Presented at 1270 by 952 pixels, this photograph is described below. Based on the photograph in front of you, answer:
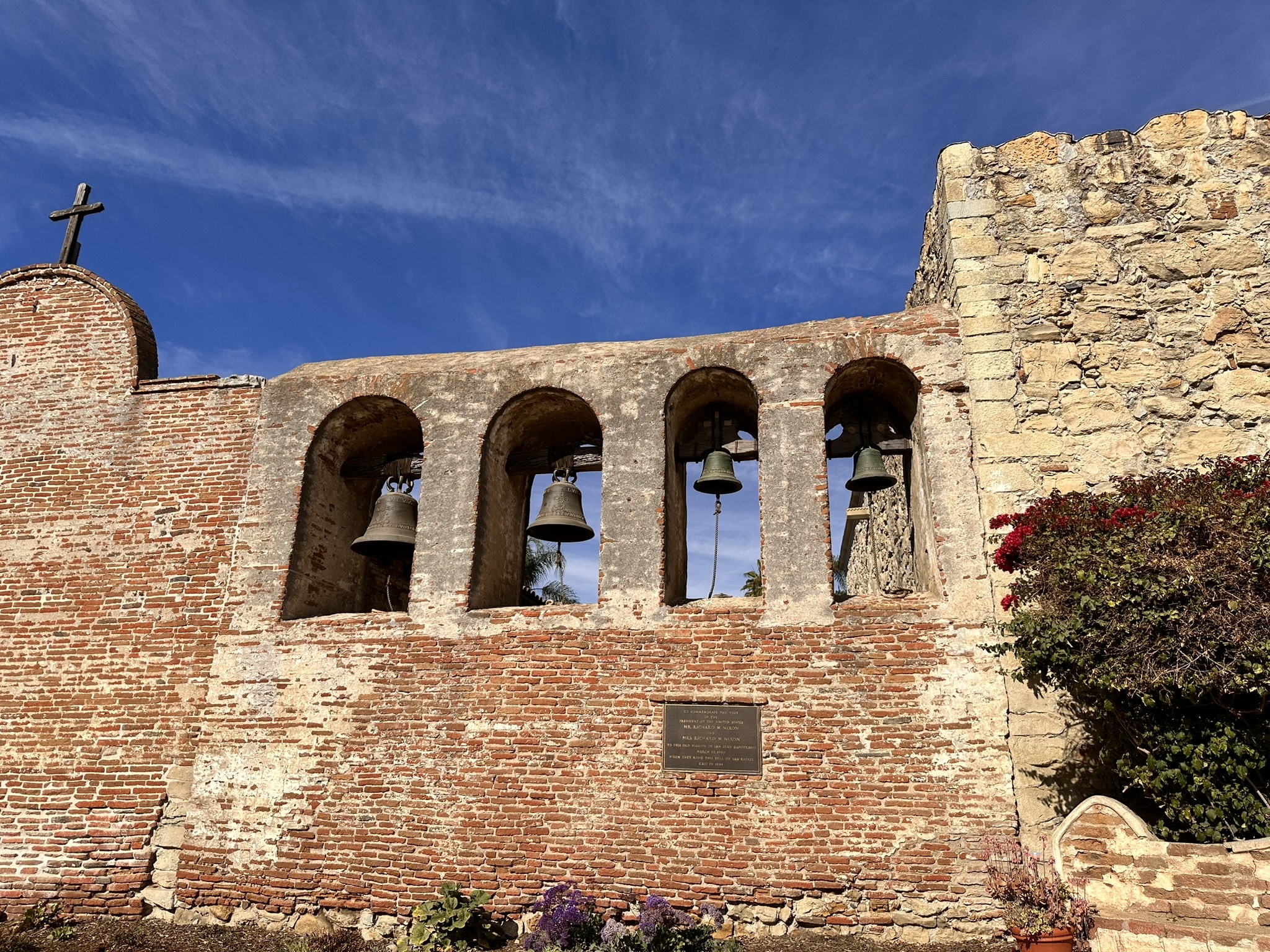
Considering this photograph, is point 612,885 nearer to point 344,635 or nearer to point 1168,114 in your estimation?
point 344,635

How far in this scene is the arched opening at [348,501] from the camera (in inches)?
358

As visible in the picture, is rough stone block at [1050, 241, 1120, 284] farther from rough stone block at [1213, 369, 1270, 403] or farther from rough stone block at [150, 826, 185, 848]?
rough stone block at [150, 826, 185, 848]

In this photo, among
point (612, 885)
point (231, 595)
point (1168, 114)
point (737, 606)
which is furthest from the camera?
point (231, 595)

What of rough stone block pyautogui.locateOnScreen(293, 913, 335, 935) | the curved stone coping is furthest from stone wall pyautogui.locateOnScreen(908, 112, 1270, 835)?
rough stone block pyautogui.locateOnScreen(293, 913, 335, 935)

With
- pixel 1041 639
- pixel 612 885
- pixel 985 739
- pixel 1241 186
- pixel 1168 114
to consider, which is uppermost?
pixel 1168 114

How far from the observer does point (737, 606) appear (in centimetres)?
762

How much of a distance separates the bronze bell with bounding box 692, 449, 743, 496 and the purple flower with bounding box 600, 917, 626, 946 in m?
3.89

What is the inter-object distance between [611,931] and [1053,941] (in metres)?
3.00

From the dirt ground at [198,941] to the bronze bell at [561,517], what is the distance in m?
3.63

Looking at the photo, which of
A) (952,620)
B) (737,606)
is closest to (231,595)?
(737,606)

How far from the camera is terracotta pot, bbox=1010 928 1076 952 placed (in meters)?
5.54

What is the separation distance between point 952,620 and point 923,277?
4.59 metres

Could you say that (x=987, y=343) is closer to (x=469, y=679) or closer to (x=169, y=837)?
(x=469, y=679)

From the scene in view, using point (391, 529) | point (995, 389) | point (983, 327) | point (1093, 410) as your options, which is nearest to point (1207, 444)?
point (1093, 410)
